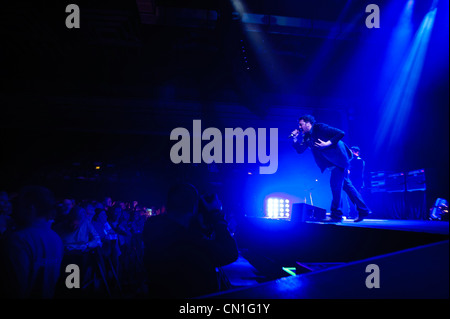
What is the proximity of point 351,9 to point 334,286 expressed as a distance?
597cm

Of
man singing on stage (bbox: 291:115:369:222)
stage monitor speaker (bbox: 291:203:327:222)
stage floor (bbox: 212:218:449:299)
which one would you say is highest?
man singing on stage (bbox: 291:115:369:222)

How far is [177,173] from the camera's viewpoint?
32.0 ft

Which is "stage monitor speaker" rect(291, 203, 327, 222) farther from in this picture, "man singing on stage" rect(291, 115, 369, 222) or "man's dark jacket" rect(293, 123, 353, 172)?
"man's dark jacket" rect(293, 123, 353, 172)

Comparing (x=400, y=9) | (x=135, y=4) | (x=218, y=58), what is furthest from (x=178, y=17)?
(x=400, y=9)

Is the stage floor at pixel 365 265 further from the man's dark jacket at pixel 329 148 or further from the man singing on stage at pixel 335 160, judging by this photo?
the man's dark jacket at pixel 329 148

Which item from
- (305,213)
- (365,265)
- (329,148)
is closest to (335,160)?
(329,148)

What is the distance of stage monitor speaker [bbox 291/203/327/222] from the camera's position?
319 centimetres

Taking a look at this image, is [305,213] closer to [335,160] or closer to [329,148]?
[335,160]

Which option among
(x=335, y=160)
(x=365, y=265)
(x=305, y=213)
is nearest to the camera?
(x=365, y=265)

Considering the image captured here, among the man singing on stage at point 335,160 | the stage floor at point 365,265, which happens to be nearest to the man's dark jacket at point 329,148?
the man singing on stage at point 335,160

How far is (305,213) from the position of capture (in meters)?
3.20

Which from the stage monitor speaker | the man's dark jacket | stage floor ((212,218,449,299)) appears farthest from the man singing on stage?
stage floor ((212,218,449,299))

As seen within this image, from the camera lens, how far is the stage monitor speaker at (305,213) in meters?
3.19
